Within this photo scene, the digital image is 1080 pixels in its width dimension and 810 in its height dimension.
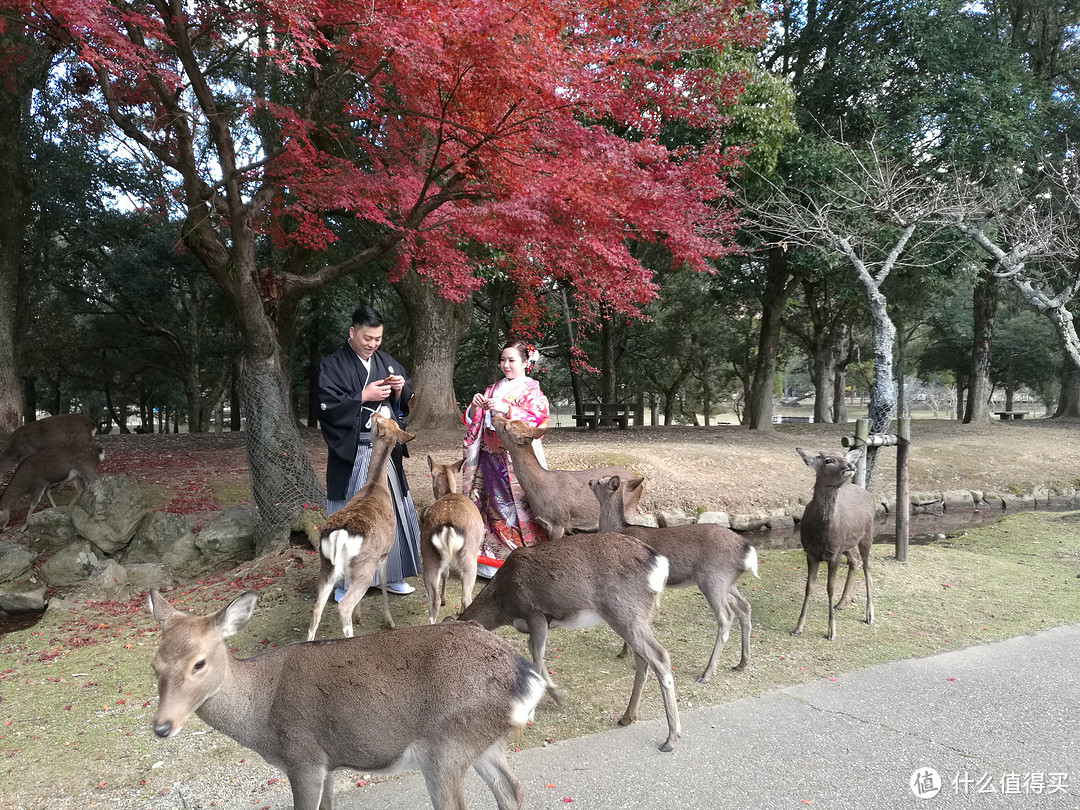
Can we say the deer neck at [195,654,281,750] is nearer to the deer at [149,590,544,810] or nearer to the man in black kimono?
the deer at [149,590,544,810]

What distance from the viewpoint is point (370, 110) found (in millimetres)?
7789

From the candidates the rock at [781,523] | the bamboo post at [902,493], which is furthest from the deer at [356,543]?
the rock at [781,523]

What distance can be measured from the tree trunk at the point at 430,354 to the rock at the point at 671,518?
5.66m

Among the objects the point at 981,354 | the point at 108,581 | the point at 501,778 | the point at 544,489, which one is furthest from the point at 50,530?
the point at 981,354

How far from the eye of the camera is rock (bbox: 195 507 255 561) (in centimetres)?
642

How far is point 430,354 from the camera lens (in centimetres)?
1355

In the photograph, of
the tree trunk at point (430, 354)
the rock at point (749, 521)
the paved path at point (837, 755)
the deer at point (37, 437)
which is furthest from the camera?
the tree trunk at point (430, 354)

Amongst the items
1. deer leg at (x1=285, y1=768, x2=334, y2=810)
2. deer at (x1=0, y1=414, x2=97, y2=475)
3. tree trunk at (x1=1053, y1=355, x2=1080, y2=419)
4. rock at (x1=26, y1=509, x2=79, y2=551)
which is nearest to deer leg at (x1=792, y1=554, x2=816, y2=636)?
deer leg at (x1=285, y1=768, x2=334, y2=810)

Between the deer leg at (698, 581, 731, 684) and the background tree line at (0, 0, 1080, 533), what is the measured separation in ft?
14.0

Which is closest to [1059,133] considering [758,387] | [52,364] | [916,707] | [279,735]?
[758,387]

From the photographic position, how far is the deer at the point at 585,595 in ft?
11.3

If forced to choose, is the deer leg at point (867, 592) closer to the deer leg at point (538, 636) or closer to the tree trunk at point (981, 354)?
the deer leg at point (538, 636)

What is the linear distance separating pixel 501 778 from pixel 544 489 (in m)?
2.92

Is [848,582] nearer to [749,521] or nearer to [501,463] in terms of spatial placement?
[501,463]
